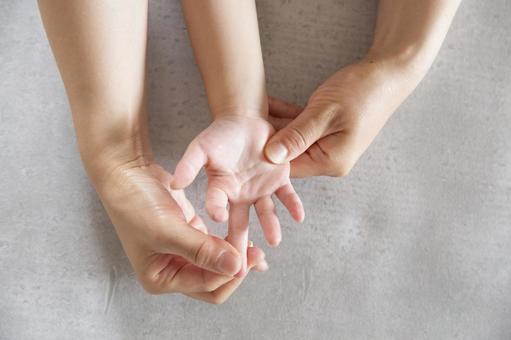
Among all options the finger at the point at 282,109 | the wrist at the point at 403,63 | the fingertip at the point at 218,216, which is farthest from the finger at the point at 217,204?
the wrist at the point at 403,63

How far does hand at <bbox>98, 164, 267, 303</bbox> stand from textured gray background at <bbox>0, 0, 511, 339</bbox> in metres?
0.11

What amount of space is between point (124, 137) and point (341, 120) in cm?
30

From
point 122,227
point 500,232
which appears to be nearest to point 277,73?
point 122,227

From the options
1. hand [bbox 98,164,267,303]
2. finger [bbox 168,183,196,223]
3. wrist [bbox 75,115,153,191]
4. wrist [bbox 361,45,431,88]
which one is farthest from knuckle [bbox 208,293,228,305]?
wrist [bbox 361,45,431,88]

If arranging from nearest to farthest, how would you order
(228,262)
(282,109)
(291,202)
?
(228,262) < (291,202) < (282,109)

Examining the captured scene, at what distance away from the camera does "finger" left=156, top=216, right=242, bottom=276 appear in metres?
0.63

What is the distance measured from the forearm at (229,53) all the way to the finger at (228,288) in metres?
0.20

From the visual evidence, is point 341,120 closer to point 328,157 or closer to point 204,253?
point 328,157

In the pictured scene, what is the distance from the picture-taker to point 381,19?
2.76 ft

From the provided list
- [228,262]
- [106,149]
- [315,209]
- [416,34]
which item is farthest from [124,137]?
[416,34]

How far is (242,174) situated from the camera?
0.72 meters

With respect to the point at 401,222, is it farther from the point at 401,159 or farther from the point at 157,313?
the point at 157,313

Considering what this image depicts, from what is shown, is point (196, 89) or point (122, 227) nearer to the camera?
point (122, 227)

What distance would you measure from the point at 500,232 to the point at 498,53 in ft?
0.99
